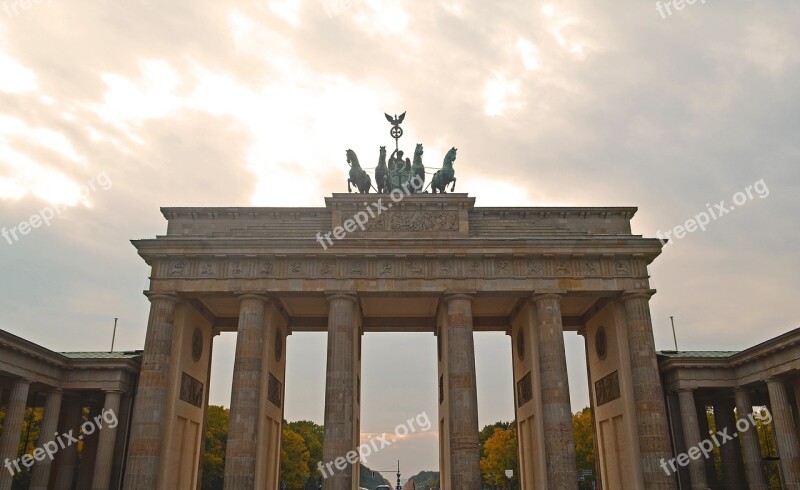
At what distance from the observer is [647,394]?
3155cm

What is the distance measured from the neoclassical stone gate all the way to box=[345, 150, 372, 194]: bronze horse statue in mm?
1393

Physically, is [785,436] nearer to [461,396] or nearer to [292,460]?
[461,396]

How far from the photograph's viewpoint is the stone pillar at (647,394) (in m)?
30.4

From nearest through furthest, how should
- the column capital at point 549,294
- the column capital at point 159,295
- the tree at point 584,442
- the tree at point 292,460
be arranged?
the column capital at point 159,295
the column capital at point 549,294
the tree at point 584,442
the tree at point 292,460

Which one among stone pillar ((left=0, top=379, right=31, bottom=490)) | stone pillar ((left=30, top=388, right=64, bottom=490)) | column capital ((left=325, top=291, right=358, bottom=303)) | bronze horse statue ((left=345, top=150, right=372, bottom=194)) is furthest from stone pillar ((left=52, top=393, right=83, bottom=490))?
bronze horse statue ((left=345, top=150, right=372, bottom=194))

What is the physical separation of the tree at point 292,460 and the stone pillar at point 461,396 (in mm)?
51208

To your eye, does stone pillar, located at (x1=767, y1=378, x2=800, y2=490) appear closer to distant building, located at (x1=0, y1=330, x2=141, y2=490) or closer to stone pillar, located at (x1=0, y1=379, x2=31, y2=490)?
distant building, located at (x1=0, y1=330, x2=141, y2=490)

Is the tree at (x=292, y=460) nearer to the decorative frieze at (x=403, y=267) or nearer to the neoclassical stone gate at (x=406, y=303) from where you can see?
the neoclassical stone gate at (x=406, y=303)

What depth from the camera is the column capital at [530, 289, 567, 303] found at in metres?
33.1

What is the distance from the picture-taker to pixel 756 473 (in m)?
31.5

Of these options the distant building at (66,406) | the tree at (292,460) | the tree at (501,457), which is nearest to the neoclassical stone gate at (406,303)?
the distant building at (66,406)

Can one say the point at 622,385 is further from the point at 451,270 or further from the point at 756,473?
the point at 451,270

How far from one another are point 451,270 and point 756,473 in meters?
19.1

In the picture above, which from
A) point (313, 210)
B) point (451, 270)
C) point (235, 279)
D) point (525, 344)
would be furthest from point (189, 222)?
point (525, 344)
